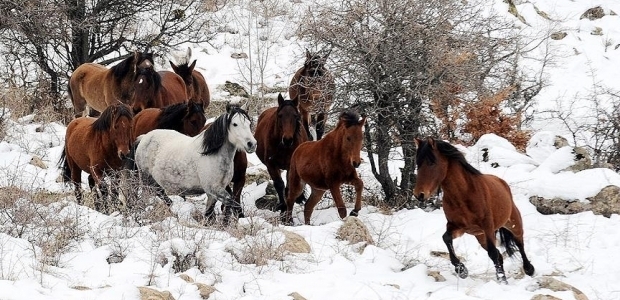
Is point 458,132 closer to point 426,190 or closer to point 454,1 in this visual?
point 454,1

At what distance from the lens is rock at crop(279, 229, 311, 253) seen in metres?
6.35

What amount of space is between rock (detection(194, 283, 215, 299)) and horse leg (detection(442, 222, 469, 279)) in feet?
6.87

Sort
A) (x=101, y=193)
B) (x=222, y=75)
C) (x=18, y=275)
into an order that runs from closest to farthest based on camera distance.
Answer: (x=18, y=275) → (x=101, y=193) → (x=222, y=75)

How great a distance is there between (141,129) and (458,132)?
4967 mm

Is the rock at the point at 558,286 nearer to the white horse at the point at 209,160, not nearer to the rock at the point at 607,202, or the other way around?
the rock at the point at 607,202

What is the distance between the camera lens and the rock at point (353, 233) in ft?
22.7

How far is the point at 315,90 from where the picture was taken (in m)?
10.4

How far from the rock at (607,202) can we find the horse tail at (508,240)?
183 cm

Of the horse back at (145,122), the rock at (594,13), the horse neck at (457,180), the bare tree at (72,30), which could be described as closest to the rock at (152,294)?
the horse neck at (457,180)

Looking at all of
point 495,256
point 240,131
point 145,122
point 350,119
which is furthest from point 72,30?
point 495,256

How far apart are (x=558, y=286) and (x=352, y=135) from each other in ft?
10.2

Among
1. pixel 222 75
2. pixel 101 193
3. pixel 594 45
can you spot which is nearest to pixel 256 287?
pixel 101 193

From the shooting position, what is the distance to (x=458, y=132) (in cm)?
1164

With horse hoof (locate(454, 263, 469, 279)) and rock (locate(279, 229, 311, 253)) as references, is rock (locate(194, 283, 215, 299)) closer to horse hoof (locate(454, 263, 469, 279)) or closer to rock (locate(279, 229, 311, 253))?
rock (locate(279, 229, 311, 253))
